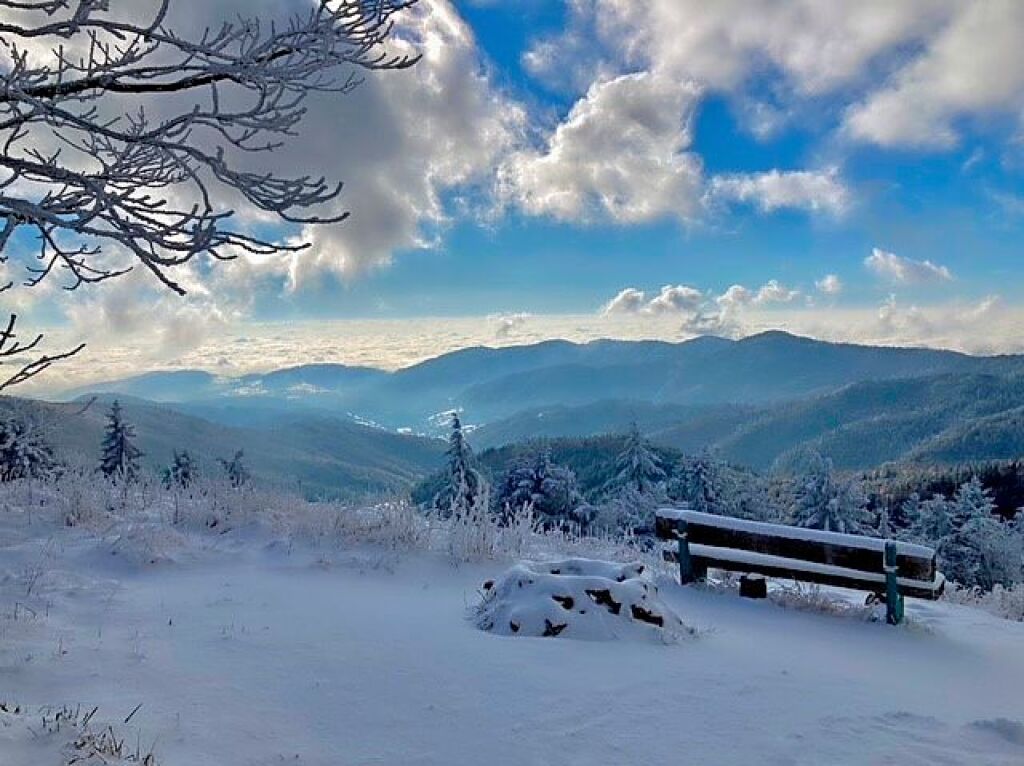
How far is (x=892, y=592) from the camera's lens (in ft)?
24.4

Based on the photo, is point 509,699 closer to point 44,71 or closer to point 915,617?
point 44,71

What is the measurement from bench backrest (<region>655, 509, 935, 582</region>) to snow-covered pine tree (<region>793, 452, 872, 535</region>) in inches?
1151

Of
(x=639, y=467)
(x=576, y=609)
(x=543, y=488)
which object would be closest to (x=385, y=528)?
(x=576, y=609)

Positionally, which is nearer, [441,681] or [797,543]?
[441,681]

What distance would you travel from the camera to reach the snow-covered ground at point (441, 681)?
3535 millimetres

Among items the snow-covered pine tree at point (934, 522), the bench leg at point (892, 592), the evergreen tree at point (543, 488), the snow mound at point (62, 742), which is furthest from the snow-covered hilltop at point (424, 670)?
the snow-covered pine tree at point (934, 522)

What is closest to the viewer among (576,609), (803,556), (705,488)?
(576,609)

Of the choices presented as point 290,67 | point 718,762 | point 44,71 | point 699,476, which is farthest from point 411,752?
point 699,476

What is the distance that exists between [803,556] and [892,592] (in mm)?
936

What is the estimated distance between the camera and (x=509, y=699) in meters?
4.16

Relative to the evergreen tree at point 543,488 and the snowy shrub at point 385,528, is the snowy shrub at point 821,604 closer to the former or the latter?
the snowy shrub at point 385,528

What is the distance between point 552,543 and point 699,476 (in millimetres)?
27374

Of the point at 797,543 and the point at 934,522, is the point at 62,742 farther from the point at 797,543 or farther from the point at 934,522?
the point at 934,522

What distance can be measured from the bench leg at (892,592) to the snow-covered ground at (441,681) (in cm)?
21
